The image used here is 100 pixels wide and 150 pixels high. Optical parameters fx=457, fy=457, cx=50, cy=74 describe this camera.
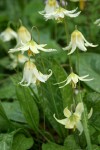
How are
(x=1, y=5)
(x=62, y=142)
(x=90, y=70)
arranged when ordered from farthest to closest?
(x=1, y=5), (x=90, y=70), (x=62, y=142)

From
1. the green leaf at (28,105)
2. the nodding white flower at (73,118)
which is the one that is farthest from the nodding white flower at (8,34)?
the nodding white flower at (73,118)

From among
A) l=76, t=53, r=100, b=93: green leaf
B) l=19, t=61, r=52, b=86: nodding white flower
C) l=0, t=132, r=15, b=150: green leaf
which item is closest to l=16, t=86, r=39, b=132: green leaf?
l=0, t=132, r=15, b=150: green leaf

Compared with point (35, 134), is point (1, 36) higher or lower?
higher

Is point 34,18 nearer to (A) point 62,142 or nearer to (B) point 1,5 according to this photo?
(B) point 1,5

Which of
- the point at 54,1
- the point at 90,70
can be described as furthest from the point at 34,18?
the point at 54,1

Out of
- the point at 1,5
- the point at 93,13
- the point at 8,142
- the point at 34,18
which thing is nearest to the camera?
the point at 8,142

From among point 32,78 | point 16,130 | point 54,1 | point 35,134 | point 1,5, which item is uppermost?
point 54,1

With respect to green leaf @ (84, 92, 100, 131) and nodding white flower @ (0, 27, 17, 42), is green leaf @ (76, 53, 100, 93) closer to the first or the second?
green leaf @ (84, 92, 100, 131)
